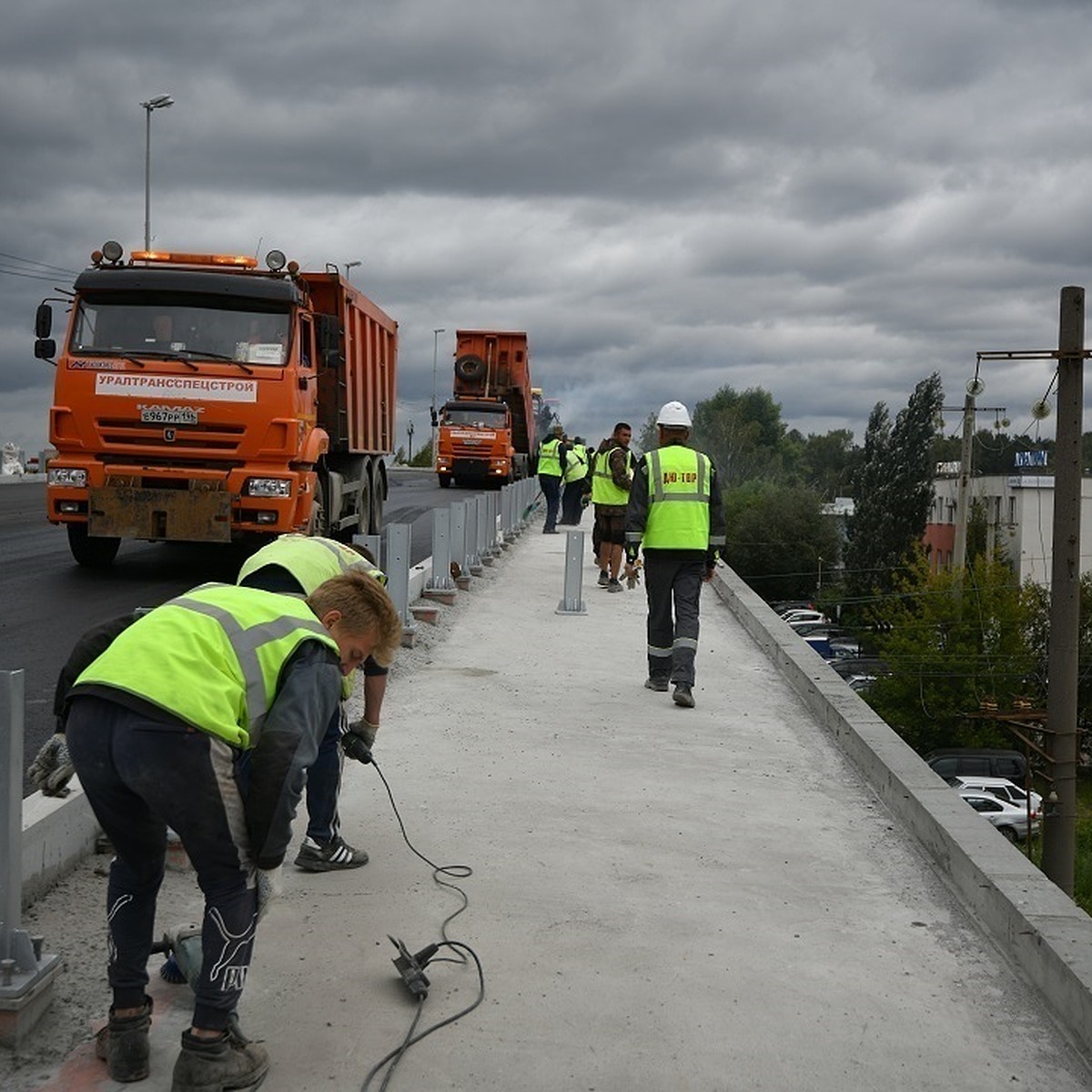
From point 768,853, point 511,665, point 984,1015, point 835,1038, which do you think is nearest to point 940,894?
point 768,853

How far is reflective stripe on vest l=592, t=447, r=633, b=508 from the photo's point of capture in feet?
57.3

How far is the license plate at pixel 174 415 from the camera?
1341 centimetres

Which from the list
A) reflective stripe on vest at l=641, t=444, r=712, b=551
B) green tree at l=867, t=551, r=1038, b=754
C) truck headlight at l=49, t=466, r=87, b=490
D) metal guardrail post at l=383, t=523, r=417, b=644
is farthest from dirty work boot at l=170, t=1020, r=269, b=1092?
green tree at l=867, t=551, r=1038, b=754

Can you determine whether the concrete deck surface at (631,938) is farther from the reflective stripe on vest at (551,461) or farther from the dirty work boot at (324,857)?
the reflective stripe on vest at (551,461)

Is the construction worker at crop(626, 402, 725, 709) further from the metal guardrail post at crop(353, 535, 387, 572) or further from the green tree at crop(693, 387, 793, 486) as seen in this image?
the green tree at crop(693, 387, 793, 486)

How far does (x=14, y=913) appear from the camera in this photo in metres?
4.09

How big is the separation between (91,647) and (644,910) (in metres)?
2.28

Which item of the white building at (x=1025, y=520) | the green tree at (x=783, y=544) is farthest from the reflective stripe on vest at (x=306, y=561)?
the green tree at (x=783, y=544)

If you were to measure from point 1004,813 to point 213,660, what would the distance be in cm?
3860

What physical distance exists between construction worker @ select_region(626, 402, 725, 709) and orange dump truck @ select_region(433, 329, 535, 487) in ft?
91.5

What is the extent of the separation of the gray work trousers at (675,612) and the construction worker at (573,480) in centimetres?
1605

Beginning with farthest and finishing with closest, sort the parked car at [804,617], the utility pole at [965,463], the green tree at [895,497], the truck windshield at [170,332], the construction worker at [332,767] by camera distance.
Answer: the green tree at [895,497] → the parked car at [804,617] → the utility pole at [965,463] → the truck windshield at [170,332] → the construction worker at [332,767]

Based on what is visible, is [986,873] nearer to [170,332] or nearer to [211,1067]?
[211,1067]

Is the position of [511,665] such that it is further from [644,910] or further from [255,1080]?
[255,1080]
